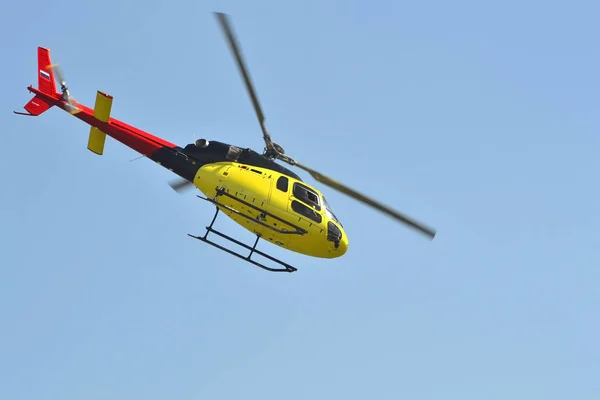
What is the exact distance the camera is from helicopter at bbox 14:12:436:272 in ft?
58.4

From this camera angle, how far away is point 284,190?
17984 millimetres

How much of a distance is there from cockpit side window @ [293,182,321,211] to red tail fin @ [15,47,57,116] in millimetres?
6677

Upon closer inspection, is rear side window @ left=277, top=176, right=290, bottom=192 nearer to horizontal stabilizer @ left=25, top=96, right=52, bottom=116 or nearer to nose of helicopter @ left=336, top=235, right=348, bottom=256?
nose of helicopter @ left=336, top=235, right=348, bottom=256

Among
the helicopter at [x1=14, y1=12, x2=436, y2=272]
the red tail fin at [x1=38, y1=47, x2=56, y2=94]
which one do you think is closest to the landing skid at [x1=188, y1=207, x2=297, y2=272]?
the helicopter at [x1=14, y1=12, x2=436, y2=272]

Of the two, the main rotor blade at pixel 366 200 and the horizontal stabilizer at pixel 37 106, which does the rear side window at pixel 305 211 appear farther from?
the horizontal stabilizer at pixel 37 106

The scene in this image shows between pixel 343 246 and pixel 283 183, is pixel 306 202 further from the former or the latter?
pixel 343 246

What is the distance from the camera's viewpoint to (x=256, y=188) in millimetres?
17812

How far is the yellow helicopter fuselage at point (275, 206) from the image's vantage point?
17.8m

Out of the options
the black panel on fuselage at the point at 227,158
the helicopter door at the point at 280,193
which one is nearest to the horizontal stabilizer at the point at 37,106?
the black panel on fuselage at the point at 227,158

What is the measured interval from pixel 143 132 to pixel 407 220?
21.1 feet

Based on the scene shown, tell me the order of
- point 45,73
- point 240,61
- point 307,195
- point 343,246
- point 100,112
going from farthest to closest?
point 45,73, point 100,112, point 343,246, point 307,195, point 240,61

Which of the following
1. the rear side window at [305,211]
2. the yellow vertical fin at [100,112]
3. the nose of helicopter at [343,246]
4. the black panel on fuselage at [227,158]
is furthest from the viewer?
the yellow vertical fin at [100,112]

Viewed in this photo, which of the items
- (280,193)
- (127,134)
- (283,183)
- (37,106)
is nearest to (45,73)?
(37,106)

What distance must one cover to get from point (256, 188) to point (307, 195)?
1175 mm
